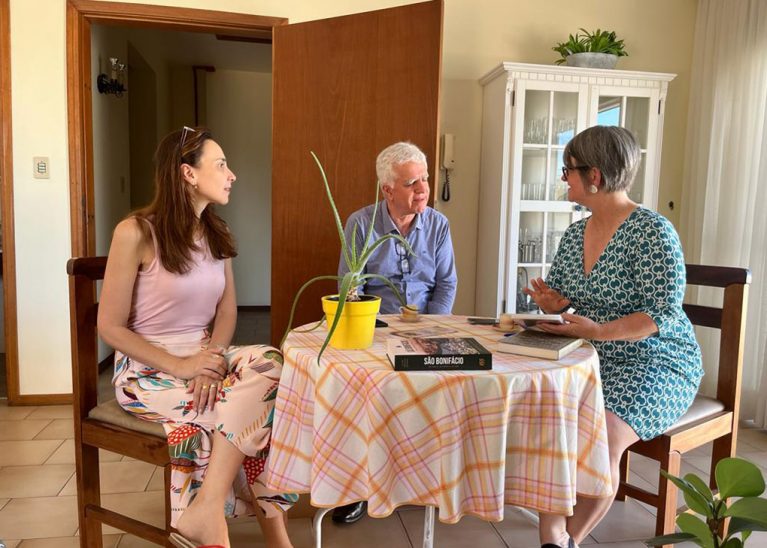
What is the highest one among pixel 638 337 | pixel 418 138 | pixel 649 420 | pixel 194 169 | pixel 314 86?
pixel 314 86

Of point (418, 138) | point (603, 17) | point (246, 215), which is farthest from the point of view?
point (246, 215)

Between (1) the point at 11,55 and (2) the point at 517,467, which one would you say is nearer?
(2) the point at 517,467

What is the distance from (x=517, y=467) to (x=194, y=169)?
123 cm

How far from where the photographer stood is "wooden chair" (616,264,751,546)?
1.59 metres

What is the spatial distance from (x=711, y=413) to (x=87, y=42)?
10.7 ft

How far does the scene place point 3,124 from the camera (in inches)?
116

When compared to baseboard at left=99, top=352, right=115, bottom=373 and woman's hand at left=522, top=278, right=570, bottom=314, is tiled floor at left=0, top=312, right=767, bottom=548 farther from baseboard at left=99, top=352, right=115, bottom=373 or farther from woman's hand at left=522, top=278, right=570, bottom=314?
baseboard at left=99, top=352, right=115, bottom=373

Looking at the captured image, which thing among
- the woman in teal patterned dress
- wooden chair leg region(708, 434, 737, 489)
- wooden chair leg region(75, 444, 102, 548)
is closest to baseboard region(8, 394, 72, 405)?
wooden chair leg region(75, 444, 102, 548)

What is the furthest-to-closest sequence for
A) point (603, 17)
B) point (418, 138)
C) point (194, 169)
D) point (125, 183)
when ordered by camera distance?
point (125, 183), point (603, 17), point (418, 138), point (194, 169)

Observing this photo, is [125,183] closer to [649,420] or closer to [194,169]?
[194,169]

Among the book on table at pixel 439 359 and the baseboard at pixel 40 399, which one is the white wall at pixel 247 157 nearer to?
the baseboard at pixel 40 399

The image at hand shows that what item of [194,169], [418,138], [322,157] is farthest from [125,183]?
[194,169]

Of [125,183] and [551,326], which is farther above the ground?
[125,183]

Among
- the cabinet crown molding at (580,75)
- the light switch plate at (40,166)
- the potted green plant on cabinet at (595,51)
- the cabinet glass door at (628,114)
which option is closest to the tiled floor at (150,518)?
the light switch plate at (40,166)
